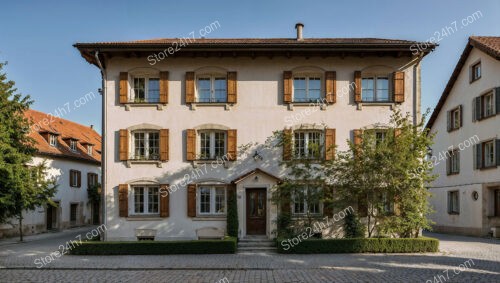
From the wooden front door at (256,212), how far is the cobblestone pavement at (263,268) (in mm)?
2418

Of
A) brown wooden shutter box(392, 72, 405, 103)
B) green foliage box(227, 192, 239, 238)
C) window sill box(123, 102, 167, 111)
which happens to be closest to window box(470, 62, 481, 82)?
brown wooden shutter box(392, 72, 405, 103)

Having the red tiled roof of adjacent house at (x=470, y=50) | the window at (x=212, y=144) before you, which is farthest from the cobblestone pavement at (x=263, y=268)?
the red tiled roof of adjacent house at (x=470, y=50)

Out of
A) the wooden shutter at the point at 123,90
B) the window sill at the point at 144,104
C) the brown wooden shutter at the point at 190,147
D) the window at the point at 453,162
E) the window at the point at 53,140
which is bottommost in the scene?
the window at the point at 453,162

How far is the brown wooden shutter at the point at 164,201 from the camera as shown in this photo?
19359 mm

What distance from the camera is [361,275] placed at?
12617 mm

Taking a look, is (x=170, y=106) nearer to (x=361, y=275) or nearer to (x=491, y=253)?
(x=361, y=275)

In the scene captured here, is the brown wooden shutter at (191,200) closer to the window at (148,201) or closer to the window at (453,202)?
the window at (148,201)

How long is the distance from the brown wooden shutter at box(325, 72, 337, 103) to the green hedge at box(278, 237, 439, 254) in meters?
6.69

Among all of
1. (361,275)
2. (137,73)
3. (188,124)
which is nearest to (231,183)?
(188,124)

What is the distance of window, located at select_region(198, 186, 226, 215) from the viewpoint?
19.7 meters

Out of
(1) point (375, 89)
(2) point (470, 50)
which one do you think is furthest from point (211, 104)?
(2) point (470, 50)

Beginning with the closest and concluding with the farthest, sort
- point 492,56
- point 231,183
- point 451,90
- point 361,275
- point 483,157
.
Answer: point 361,275 < point 231,183 < point 492,56 < point 483,157 < point 451,90

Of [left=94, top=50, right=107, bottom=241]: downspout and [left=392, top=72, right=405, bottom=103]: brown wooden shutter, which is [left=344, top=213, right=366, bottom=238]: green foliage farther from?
[left=94, top=50, right=107, bottom=241]: downspout

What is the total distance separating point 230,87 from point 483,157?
15.8 metres
